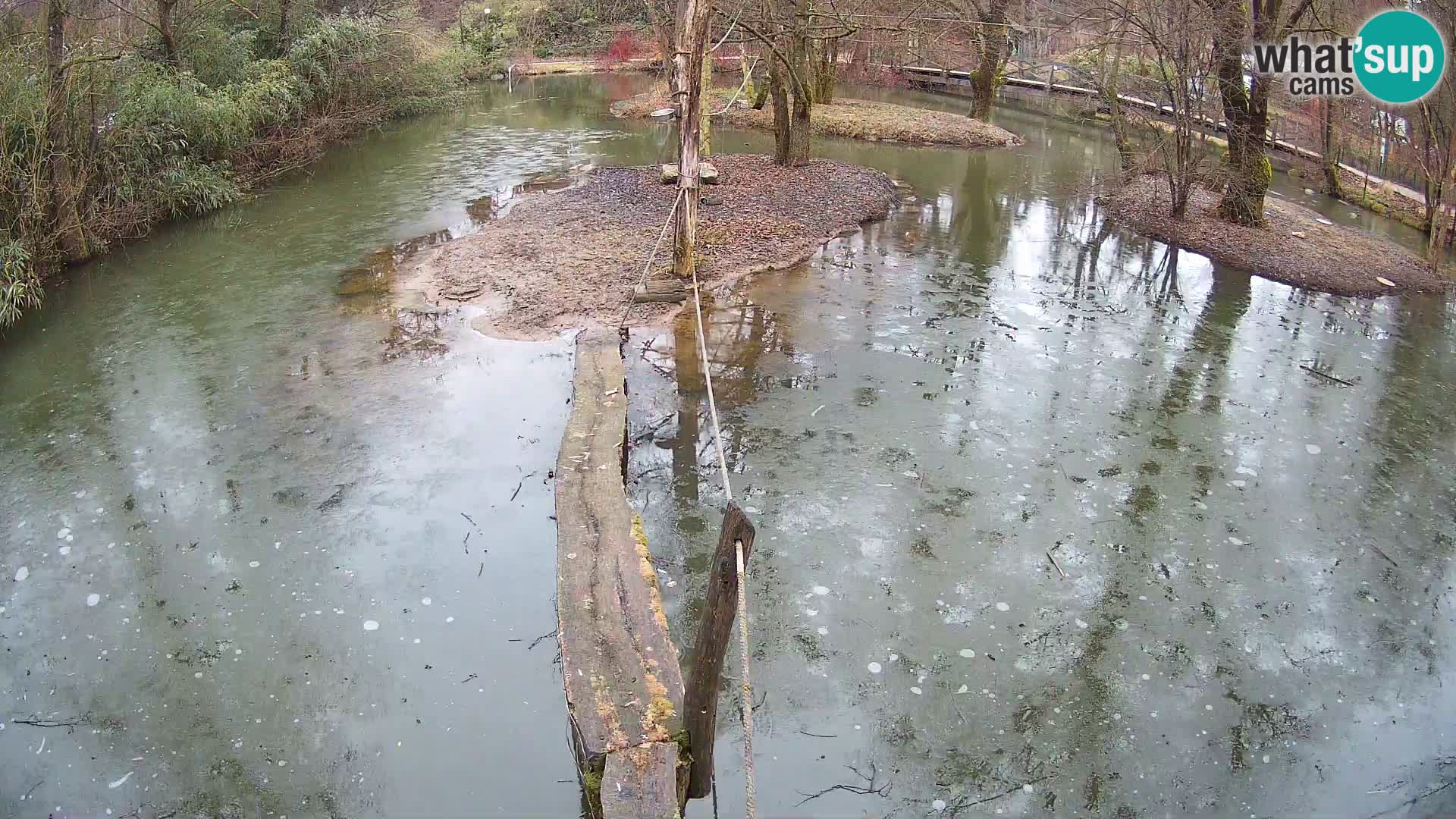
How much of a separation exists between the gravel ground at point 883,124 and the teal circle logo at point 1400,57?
25.0ft

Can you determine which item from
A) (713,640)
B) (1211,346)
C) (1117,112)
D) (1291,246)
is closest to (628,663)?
(713,640)

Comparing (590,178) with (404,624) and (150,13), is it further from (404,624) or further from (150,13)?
(404,624)

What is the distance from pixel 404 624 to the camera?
5387 mm

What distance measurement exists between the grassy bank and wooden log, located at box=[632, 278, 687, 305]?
21.2ft

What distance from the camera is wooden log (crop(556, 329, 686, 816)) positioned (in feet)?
12.8

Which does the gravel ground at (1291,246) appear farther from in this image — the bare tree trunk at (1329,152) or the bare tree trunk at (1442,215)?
the bare tree trunk at (1329,152)

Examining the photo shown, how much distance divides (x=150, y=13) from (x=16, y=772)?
1532 centimetres

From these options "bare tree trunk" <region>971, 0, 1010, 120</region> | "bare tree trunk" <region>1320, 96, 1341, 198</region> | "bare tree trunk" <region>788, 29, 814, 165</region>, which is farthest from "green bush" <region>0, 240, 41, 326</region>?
"bare tree trunk" <region>1320, 96, 1341, 198</region>

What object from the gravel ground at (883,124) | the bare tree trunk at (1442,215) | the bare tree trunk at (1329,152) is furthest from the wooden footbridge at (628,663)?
the gravel ground at (883,124)

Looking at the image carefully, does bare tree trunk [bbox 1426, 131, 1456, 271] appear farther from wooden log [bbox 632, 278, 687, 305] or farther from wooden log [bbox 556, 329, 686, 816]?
wooden log [bbox 556, 329, 686, 816]

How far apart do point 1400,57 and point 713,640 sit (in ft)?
48.5

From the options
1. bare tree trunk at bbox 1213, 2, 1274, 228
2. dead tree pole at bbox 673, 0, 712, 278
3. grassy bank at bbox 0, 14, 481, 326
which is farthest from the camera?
bare tree trunk at bbox 1213, 2, 1274, 228

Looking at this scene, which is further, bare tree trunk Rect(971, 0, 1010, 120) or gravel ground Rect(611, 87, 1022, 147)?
bare tree trunk Rect(971, 0, 1010, 120)

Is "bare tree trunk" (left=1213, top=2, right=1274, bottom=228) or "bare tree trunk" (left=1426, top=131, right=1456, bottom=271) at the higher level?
"bare tree trunk" (left=1213, top=2, right=1274, bottom=228)
